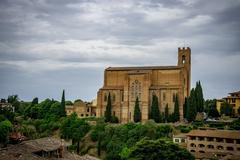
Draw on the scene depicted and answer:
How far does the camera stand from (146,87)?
72.8m

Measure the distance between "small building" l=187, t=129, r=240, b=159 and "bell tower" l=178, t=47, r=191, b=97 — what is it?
20923 millimetres

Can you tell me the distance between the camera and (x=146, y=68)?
7638cm

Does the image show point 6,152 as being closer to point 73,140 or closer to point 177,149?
point 177,149

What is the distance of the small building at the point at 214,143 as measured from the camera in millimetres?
48344

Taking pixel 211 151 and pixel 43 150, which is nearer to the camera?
pixel 43 150

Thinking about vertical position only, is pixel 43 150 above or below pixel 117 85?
below

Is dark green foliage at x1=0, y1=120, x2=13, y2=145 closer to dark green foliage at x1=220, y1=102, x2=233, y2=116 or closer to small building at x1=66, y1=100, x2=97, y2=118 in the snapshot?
small building at x1=66, y1=100, x2=97, y2=118

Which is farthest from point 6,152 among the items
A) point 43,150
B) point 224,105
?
point 224,105

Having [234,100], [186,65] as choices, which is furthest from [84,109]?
[234,100]

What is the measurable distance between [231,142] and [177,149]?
967 centimetres

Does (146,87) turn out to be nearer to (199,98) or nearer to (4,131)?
(199,98)

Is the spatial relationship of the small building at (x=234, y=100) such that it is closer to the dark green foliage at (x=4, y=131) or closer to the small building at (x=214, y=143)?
the small building at (x=214, y=143)

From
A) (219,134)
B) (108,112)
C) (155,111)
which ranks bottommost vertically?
(219,134)

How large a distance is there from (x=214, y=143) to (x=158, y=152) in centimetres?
1102
